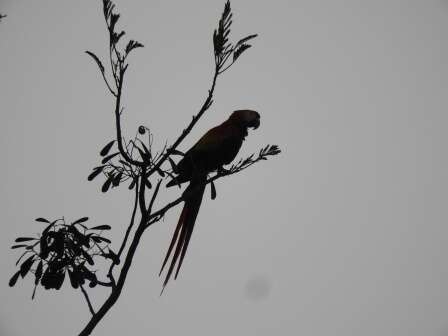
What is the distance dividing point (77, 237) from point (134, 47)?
104cm

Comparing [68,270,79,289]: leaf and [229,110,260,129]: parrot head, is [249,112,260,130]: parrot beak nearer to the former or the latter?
[229,110,260,129]: parrot head

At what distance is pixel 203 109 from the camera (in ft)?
5.96

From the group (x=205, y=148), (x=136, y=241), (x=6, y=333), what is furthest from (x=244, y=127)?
(x=6, y=333)

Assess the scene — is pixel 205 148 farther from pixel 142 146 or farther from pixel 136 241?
pixel 136 241

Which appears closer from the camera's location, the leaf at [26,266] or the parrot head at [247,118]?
the leaf at [26,266]

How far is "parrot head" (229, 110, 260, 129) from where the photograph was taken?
3682 mm

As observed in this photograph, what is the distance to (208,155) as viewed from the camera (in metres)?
3.44

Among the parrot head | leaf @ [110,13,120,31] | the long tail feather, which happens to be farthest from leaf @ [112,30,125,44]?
the parrot head

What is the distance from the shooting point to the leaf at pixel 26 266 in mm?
2068

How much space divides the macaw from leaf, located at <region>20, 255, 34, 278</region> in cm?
86

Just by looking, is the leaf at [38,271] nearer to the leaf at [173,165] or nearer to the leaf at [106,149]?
the leaf at [106,149]

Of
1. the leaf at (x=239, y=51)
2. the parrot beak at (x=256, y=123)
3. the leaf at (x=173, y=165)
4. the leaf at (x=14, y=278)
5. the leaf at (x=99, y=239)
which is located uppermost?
the parrot beak at (x=256, y=123)

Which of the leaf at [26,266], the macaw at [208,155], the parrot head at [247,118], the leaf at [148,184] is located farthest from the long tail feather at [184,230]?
the parrot head at [247,118]

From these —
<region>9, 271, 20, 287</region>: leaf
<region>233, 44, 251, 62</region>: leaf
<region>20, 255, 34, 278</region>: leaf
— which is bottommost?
<region>9, 271, 20, 287</region>: leaf
